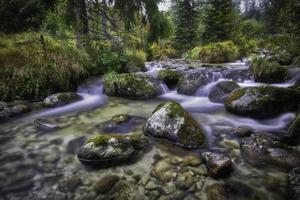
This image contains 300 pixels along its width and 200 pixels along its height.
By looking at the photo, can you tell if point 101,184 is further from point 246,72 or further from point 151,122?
point 246,72

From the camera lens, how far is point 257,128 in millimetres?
4730

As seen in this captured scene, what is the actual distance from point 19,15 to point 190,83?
7971 mm

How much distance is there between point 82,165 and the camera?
142 inches

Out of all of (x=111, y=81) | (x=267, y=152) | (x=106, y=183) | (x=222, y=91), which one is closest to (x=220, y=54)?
(x=222, y=91)

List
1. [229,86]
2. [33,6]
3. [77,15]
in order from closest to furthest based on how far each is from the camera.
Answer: [229,86] < [77,15] < [33,6]

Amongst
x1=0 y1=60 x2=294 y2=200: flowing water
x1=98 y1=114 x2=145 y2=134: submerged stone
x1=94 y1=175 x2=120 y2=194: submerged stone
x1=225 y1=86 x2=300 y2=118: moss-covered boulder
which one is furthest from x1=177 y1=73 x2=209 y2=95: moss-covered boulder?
x1=94 y1=175 x2=120 y2=194: submerged stone

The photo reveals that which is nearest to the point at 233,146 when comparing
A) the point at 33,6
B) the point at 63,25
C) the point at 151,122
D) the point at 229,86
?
the point at 151,122

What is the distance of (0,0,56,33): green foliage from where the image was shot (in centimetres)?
967

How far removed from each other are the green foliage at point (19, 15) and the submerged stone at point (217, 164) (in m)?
9.09

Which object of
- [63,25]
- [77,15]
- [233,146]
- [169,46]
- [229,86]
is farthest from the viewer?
[169,46]

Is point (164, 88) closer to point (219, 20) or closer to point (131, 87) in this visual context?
point (131, 87)

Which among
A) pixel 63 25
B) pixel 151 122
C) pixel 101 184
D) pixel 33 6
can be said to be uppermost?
pixel 33 6

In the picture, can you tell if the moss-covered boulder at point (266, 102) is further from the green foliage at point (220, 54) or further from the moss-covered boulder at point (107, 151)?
the green foliage at point (220, 54)

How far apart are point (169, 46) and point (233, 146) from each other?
1641 cm
